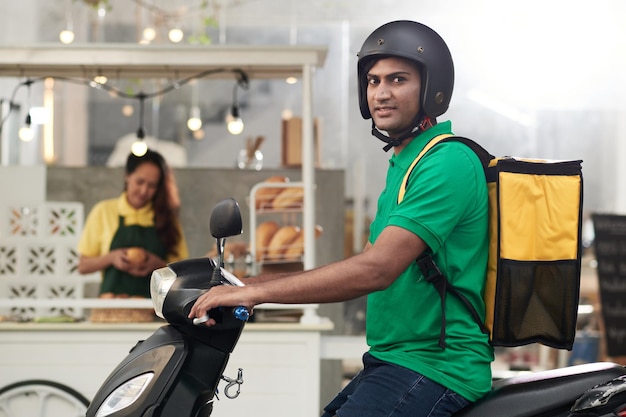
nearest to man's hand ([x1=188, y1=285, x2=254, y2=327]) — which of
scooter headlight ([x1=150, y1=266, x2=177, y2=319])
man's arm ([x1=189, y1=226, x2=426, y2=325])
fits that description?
man's arm ([x1=189, y1=226, x2=426, y2=325])

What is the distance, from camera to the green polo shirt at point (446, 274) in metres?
1.90

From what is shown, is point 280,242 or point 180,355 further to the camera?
point 280,242

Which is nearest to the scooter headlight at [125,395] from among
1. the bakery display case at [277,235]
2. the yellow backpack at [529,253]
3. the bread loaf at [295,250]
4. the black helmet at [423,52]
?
the yellow backpack at [529,253]

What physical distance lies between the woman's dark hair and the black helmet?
112 inches

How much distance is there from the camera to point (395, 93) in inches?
82.8

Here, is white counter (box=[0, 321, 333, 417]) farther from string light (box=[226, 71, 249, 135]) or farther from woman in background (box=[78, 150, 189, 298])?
string light (box=[226, 71, 249, 135])

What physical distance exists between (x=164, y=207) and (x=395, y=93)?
291cm

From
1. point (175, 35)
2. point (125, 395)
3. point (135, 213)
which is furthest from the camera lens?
point (175, 35)

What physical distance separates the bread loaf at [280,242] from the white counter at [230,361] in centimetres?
34

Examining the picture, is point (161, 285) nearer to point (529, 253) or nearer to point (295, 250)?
point (529, 253)

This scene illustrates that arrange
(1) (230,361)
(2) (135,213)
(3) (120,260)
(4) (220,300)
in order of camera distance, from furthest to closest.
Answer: (2) (135,213) < (3) (120,260) < (1) (230,361) < (4) (220,300)

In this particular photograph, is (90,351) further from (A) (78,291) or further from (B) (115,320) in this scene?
(A) (78,291)

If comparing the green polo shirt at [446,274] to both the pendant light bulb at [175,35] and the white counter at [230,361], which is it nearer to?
the white counter at [230,361]

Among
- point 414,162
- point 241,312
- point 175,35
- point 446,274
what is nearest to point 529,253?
point 446,274
